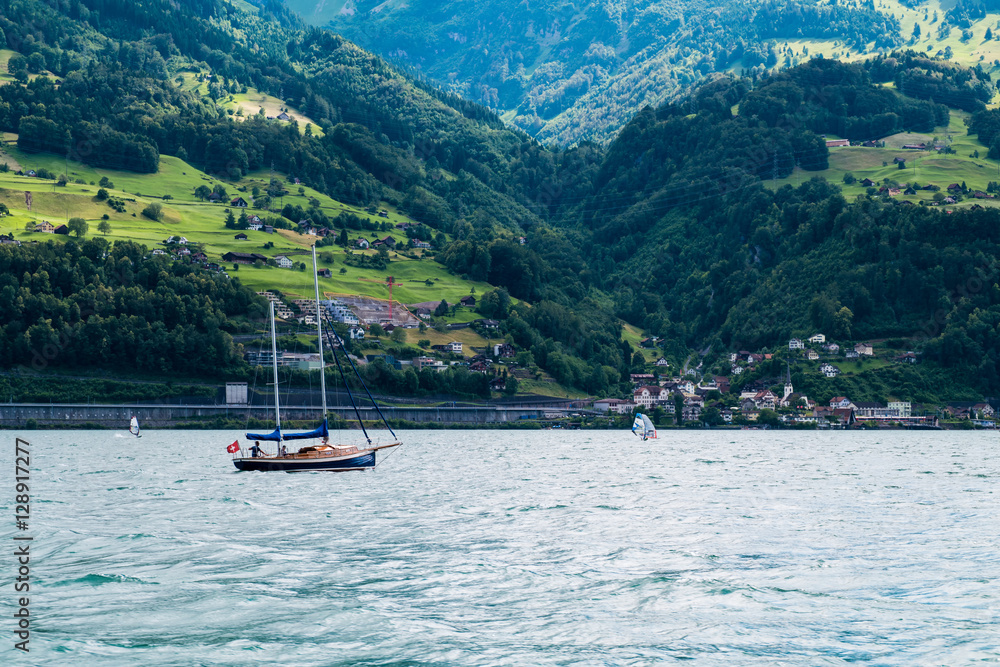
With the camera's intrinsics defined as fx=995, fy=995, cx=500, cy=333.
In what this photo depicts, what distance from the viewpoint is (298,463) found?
67625 millimetres

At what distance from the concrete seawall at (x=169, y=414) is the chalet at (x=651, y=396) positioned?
34.2 m

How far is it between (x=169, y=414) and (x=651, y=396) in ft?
284

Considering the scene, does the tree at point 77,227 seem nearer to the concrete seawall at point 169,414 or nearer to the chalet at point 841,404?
the concrete seawall at point 169,414

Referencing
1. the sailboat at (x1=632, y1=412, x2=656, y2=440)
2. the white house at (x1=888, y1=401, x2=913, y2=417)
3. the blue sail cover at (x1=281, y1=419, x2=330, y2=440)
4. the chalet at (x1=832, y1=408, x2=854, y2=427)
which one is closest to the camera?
the blue sail cover at (x1=281, y1=419, x2=330, y2=440)

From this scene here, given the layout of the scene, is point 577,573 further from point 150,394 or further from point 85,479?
point 150,394

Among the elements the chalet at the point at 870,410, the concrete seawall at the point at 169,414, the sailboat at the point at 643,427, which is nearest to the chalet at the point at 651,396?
the chalet at the point at 870,410

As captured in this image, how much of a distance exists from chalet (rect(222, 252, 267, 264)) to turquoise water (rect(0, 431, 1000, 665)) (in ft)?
424

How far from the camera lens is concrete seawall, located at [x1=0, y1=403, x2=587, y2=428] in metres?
135

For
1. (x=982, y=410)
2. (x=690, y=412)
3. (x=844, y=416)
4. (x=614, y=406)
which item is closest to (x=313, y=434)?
(x=690, y=412)

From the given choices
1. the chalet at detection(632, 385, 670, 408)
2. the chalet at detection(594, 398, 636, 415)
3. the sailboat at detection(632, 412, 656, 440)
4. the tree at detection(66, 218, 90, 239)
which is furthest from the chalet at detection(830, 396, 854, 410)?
the tree at detection(66, 218, 90, 239)

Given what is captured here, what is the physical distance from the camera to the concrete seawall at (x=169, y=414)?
135 meters

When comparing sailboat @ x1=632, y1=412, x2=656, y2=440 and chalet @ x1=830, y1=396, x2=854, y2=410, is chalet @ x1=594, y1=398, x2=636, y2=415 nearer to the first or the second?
chalet @ x1=830, y1=396, x2=854, y2=410

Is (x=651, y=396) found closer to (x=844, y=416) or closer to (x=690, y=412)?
(x=690, y=412)

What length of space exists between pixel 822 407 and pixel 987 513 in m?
131
